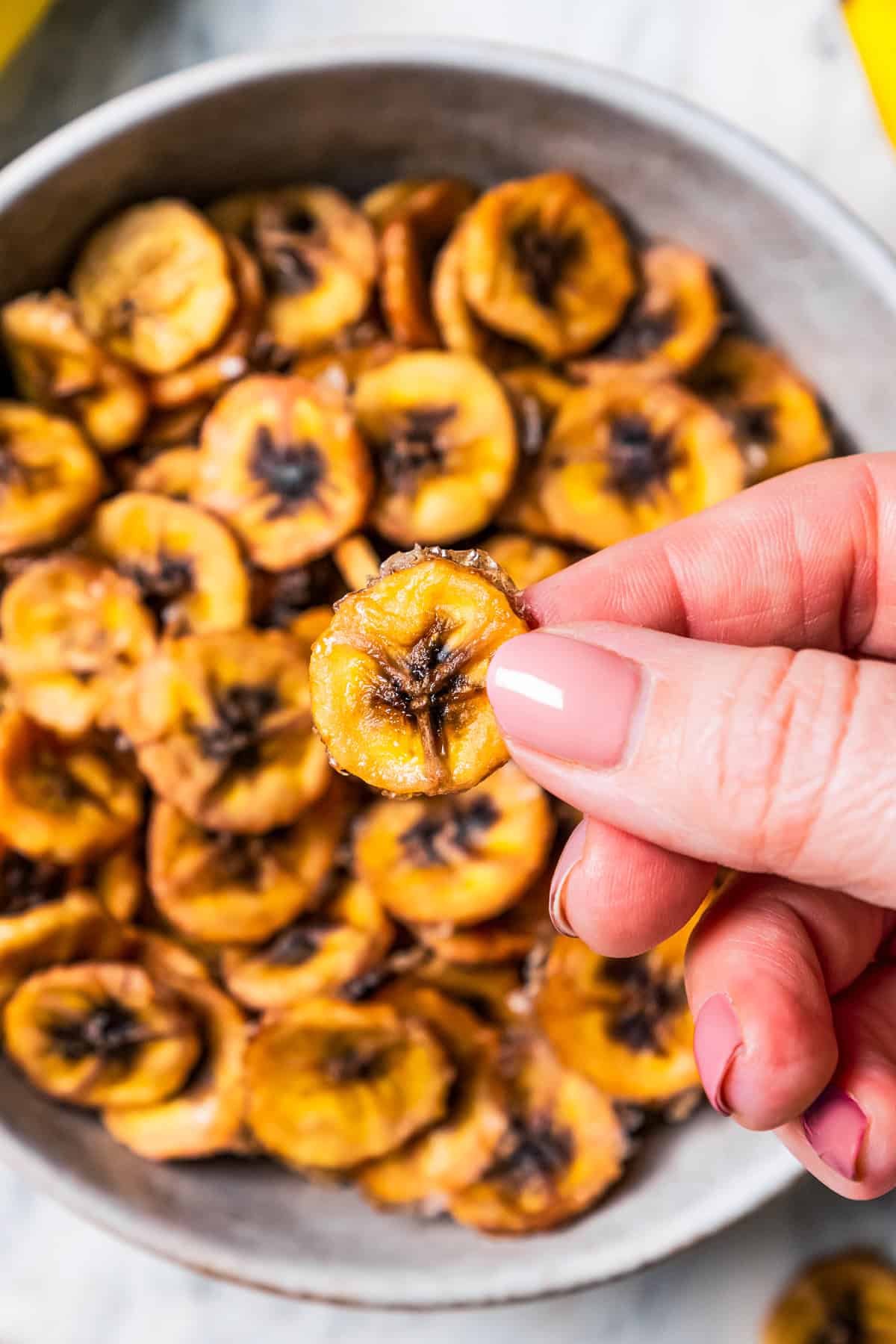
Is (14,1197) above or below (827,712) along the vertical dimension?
below

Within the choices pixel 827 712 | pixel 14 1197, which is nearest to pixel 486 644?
pixel 827 712

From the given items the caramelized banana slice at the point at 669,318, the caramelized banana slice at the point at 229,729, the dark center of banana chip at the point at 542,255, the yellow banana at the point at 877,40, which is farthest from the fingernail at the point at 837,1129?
the yellow banana at the point at 877,40

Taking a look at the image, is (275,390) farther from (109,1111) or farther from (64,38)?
(109,1111)

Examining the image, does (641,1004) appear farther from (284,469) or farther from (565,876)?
(284,469)

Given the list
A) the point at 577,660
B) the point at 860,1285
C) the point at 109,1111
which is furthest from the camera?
the point at 860,1285

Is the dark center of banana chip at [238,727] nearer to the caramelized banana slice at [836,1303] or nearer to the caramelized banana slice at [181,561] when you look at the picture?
the caramelized banana slice at [181,561]

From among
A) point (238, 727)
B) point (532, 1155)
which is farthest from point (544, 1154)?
point (238, 727)
